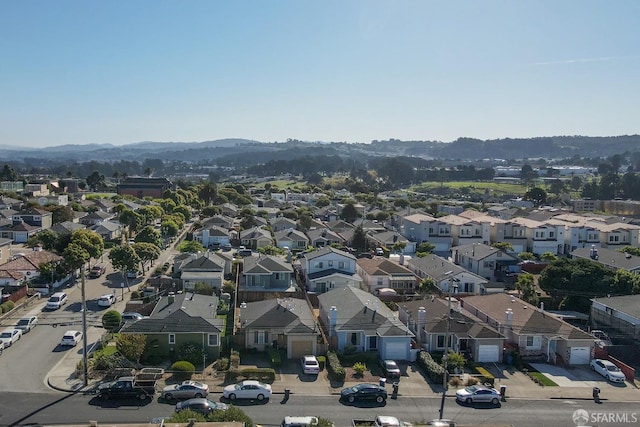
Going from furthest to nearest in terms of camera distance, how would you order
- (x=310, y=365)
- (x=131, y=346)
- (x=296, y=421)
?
(x=310, y=365) → (x=131, y=346) → (x=296, y=421)

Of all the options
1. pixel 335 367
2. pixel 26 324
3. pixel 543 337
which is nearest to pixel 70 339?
pixel 26 324

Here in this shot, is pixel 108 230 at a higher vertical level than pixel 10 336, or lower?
higher

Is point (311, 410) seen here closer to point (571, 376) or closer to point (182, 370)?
point (182, 370)

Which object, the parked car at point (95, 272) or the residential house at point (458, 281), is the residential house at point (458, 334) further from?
the parked car at point (95, 272)

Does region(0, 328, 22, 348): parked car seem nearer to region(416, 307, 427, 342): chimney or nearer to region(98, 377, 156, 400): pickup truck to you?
region(98, 377, 156, 400): pickup truck

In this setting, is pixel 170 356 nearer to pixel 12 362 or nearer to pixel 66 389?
pixel 66 389

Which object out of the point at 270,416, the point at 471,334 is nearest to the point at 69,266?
the point at 270,416

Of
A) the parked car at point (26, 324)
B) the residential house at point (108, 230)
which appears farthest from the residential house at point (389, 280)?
the residential house at point (108, 230)
